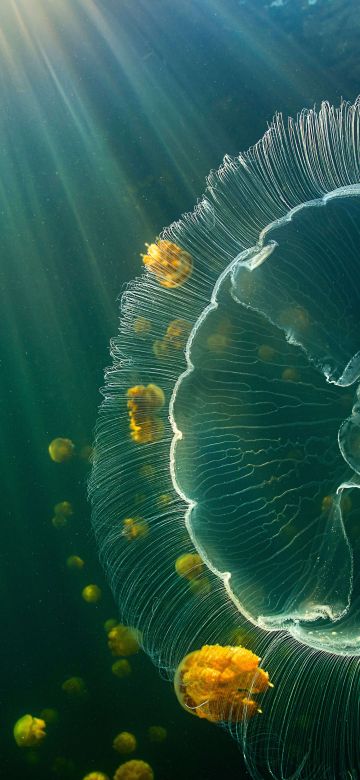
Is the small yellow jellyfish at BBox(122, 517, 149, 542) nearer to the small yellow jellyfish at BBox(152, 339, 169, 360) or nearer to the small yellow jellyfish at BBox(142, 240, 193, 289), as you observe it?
the small yellow jellyfish at BBox(152, 339, 169, 360)

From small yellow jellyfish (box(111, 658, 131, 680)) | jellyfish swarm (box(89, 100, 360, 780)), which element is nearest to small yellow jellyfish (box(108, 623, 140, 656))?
small yellow jellyfish (box(111, 658, 131, 680))

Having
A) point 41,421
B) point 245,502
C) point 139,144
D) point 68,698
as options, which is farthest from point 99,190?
point 68,698

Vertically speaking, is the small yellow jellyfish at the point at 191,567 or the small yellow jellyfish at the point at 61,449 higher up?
the small yellow jellyfish at the point at 61,449

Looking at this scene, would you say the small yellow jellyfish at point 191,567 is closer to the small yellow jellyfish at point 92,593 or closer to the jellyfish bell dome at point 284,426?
the jellyfish bell dome at point 284,426

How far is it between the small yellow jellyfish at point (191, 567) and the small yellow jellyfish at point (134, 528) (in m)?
0.33

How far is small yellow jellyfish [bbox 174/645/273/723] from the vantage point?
3.58 metres

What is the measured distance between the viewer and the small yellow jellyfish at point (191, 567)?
380cm

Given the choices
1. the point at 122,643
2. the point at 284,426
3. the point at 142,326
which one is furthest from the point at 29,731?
the point at 142,326

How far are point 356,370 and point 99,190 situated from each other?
17.3 feet

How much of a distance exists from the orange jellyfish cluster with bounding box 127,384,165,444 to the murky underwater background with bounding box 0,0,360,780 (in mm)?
3749

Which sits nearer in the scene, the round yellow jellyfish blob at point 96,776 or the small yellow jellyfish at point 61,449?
the round yellow jellyfish blob at point 96,776

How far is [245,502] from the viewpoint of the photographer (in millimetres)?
3670

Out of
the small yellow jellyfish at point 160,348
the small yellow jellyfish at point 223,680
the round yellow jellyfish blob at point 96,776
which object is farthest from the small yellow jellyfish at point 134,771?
the small yellow jellyfish at point 160,348

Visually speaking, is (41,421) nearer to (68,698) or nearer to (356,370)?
(68,698)
